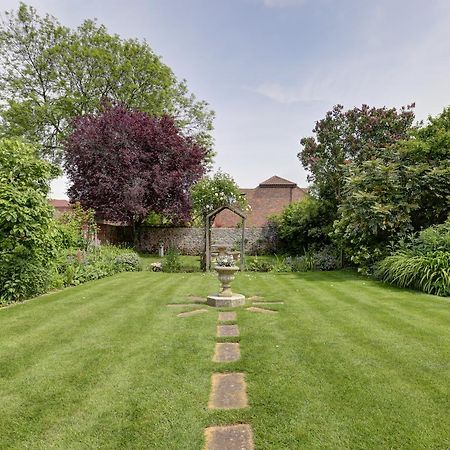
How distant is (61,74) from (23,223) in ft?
58.0

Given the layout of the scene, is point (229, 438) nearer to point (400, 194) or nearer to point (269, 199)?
point (400, 194)

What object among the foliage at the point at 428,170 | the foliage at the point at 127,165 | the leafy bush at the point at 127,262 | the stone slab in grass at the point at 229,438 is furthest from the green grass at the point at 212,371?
the foliage at the point at 127,165

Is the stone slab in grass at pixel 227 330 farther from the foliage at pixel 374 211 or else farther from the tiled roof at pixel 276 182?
the tiled roof at pixel 276 182

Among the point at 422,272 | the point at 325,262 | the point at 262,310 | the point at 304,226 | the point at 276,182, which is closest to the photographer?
the point at 262,310

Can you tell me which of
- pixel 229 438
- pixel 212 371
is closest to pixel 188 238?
pixel 212 371

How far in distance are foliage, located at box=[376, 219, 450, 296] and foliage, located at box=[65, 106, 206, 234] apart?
38.4ft

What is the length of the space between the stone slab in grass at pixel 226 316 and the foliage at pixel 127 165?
12306 mm

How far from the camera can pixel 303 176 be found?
665 inches

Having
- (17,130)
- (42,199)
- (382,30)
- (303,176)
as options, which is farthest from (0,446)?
(17,130)

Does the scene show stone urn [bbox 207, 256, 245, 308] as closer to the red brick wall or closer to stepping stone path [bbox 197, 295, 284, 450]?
stepping stone path [bbox 197, 295, 284, 450]

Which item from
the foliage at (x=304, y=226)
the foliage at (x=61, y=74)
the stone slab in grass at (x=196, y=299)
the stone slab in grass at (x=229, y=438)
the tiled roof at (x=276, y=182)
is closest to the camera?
the stone slab in grass at (x=229, y=438)

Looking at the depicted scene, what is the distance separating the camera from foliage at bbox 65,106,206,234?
687 inches

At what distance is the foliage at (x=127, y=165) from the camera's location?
17.4 meters

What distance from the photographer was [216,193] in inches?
535
